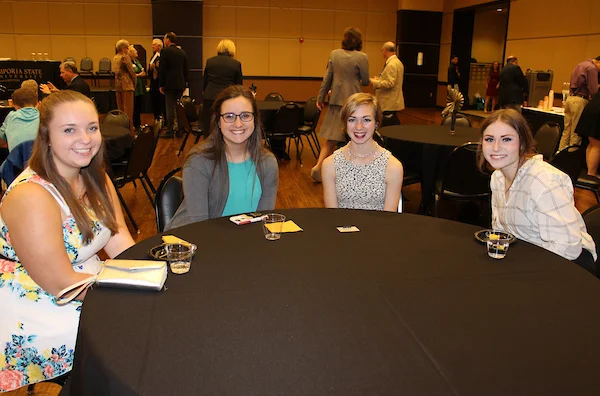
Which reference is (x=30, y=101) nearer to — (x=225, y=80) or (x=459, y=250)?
(x=225, y=80)

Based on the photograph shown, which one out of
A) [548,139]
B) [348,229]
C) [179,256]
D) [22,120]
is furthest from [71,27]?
[179,256]

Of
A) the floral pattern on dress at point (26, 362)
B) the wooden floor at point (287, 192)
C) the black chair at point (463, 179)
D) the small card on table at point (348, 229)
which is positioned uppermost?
the small card on table at point (348, 229)

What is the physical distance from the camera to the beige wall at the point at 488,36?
14.7 meters

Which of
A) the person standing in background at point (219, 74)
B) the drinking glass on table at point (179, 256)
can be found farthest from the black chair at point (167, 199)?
the person standing in background at point (219, 74)

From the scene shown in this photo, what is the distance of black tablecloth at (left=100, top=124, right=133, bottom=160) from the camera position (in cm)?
447

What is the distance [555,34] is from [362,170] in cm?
957

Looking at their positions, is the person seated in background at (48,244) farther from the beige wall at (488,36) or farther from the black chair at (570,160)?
the beige wall at (488,36)

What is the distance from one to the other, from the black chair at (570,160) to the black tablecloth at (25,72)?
1024 cm

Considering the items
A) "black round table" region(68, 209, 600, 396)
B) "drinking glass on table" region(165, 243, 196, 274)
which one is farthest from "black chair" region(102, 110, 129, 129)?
"drinking glass on table" region(165, 243, 196, 274)

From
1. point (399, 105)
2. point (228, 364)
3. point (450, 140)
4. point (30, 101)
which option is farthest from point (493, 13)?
point (228, 364)

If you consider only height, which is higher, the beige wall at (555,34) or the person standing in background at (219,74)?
the beige wall at (555,34)

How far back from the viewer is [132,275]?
1.45 metres

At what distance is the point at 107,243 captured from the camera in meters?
2.04

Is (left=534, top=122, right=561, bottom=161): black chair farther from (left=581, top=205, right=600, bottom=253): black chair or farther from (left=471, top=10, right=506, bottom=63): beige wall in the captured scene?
(left=471, top=10, right=506, bottom=63): beige wall
